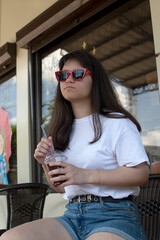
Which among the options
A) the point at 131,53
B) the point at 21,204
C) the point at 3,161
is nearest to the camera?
the point at 21,204

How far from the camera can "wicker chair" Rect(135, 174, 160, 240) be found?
161 cm

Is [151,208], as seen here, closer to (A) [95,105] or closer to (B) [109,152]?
(B) [109,152]

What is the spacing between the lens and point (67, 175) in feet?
3.32

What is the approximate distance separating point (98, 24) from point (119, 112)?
6.70ft

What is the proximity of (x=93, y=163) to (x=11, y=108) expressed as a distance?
11.1 feet

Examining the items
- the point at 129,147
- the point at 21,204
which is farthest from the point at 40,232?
the point at 21,204

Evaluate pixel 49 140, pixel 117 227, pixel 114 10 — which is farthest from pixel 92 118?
pixel 114 10

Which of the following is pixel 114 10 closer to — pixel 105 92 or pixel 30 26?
pixel 30 26

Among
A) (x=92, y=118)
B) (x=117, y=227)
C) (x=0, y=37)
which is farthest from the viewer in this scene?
(x=0, y=37)

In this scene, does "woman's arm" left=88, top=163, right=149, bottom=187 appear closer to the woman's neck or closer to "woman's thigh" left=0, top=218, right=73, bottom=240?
"woman's thigh" left=0, top=218, right=73, bottom=240

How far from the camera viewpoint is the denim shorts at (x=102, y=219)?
986 millimetres

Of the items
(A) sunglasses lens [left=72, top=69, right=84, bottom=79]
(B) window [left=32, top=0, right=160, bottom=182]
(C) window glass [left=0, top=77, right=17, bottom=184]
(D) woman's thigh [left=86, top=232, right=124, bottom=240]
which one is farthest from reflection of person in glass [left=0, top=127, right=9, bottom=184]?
(D) woman's thigh [left=86, top=232, right=124, bottom=240]

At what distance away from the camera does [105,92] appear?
1318 millimetres

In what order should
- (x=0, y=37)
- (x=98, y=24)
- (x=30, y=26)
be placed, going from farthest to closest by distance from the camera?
(x=0, y=37) → (x=30, y=26) → (x=98, y=24)
